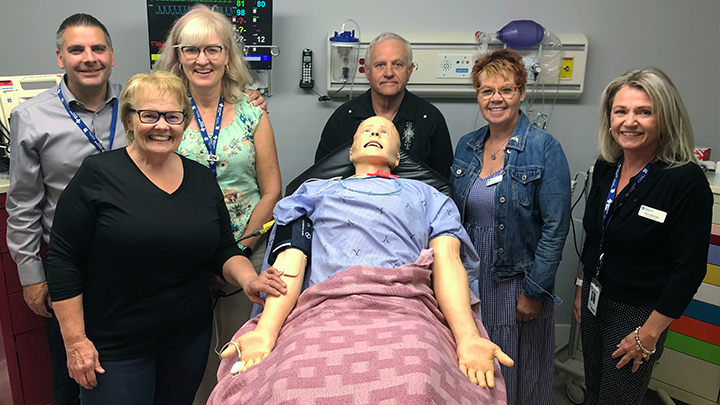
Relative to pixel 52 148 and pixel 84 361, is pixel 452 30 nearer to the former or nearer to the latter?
pixel 52 148

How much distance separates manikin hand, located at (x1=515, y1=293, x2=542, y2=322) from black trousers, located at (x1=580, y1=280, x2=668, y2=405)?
0.17m

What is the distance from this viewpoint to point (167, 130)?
1.45 metres

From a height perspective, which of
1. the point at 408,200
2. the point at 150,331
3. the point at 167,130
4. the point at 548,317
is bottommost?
the point at 548,317

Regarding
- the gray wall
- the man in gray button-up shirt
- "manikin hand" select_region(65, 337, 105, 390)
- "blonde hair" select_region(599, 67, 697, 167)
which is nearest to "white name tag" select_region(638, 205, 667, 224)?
"blonde hair" select_region(599, 67, 697, 167)

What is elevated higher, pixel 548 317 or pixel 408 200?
pixel 408 200

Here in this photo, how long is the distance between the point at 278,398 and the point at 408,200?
822 mm

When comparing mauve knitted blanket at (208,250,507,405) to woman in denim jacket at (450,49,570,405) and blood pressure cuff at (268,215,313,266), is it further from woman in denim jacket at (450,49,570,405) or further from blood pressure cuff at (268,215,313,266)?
woman in denim jacket at (450,49,570,405)

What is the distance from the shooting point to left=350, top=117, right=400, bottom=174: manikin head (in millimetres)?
1812

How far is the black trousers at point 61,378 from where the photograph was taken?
1749 millimetres

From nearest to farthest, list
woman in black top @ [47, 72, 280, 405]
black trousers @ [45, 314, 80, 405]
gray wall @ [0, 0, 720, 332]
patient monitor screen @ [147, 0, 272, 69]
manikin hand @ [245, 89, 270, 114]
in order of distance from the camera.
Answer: woman in black top @ [47, 72, 280, 405] < black trousers @ [45, 314, 80, 405] < manikin hand @ [245, 89, 270, 114] < patient monitor screen @ [147, 0, 272, 69] < gray wall @ [0, 0, 720, 332]

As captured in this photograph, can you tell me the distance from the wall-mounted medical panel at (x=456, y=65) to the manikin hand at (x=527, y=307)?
136 centimetres

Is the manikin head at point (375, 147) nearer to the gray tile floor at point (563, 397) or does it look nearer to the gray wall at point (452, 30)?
the gray wall at point (452, 30)

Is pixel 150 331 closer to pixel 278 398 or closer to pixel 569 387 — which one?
pixel 278 398

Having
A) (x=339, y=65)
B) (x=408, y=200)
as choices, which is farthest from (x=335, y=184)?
(x=339, y=65)
